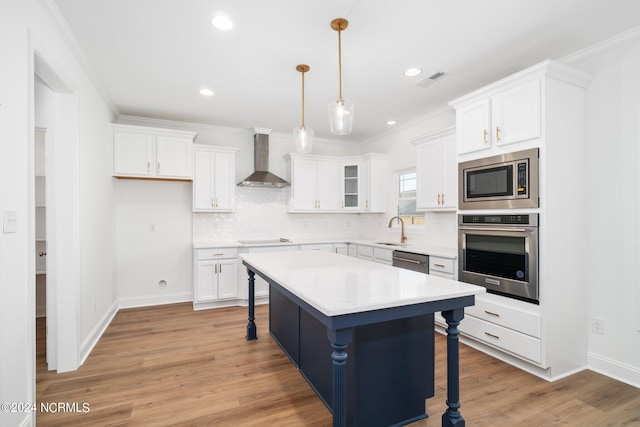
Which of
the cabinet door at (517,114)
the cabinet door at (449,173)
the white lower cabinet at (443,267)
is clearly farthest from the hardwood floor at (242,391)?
the cabinet door at (517,114)

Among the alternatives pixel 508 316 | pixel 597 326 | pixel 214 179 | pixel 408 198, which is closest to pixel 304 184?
pixel 214 179

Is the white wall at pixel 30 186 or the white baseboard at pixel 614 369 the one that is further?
the white baseboard at pixel 614 369

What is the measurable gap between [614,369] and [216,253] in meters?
4.28

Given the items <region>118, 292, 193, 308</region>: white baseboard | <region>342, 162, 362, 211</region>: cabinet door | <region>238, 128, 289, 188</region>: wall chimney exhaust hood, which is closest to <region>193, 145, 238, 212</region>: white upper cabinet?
<region>238, 128, 289, 188</region>: wall chimney exhaust hood

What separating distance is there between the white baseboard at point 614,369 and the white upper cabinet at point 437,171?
1.81m

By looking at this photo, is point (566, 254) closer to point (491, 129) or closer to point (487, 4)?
point (491, 129)

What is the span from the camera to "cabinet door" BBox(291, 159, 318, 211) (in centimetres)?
Answer: 518

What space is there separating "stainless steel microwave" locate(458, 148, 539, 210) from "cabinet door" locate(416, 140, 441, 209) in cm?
74

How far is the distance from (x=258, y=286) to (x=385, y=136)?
10.4ft

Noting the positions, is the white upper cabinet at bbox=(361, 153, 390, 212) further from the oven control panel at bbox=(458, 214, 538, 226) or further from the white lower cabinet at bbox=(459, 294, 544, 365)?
the white lower cabinet at bbox=(459, 294, 544, 365)

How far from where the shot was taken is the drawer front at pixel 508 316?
254 cm

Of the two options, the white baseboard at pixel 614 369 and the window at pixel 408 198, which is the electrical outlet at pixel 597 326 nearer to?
the white baseboard at pixel 614 369

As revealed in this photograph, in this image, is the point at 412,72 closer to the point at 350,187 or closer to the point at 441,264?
the point at 441,264

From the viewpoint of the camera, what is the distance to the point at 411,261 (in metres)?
3.85
